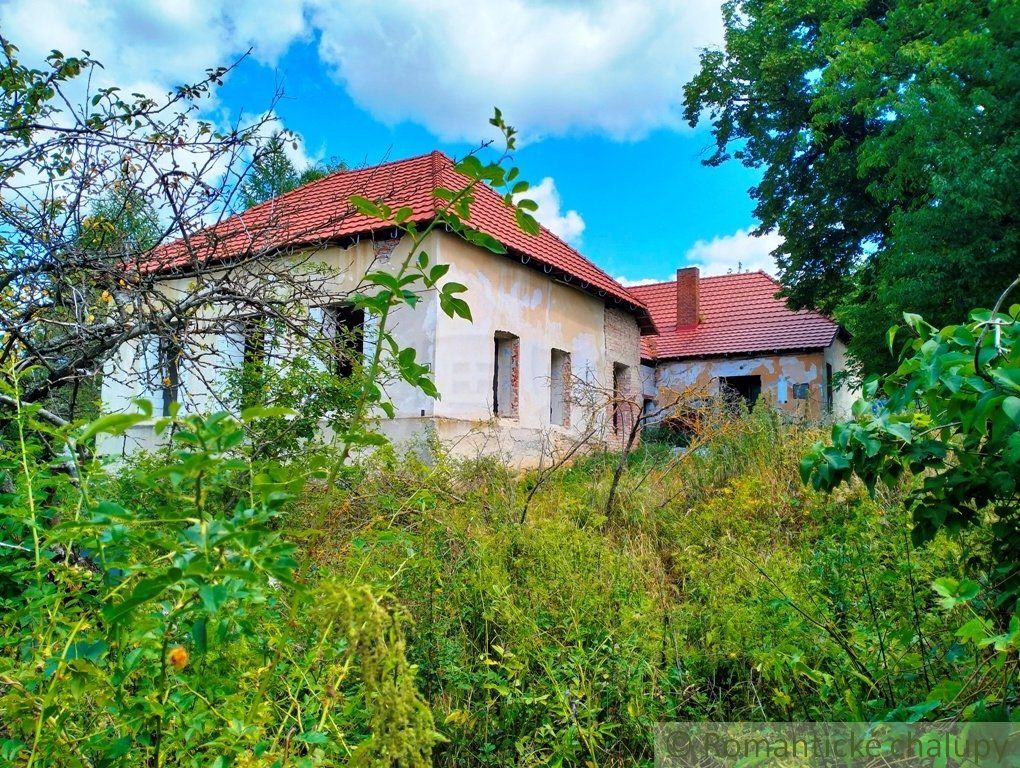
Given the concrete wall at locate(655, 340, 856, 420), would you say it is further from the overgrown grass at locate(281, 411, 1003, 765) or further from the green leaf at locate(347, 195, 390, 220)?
the green leaf at locate(347, 195, 390, 220)

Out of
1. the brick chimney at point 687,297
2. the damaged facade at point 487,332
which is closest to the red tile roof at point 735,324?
the brick chimney at point 687,297

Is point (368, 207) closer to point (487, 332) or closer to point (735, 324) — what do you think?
point (487, 332)

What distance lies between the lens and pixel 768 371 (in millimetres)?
20234

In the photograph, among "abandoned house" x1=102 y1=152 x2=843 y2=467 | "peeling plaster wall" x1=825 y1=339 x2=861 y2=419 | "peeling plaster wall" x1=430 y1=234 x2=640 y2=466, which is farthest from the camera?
"peeling plaster wall" x1=825 y1=339 x2=861 y2=419

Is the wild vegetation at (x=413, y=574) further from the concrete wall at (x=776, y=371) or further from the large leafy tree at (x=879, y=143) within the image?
the concrete wall at (x=776, y=371)

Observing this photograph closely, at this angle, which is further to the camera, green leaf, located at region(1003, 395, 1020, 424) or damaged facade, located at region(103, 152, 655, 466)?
damaged facade, located at region(103, 152, 655, 466)

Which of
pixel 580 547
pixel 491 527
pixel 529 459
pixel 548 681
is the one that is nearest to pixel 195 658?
pixel 548 681

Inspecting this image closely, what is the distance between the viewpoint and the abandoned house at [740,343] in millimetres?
19656

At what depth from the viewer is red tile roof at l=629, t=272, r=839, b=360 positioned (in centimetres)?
2019

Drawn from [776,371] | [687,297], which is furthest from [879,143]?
[687,297]

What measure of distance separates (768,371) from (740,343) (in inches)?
45.8

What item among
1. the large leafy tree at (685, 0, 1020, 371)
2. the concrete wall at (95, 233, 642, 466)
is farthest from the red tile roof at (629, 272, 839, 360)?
the concrete wall at (95, 233, 642, 466)

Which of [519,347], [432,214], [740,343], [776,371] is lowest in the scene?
[519,347]

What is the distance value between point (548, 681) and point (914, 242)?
10.6 metres
